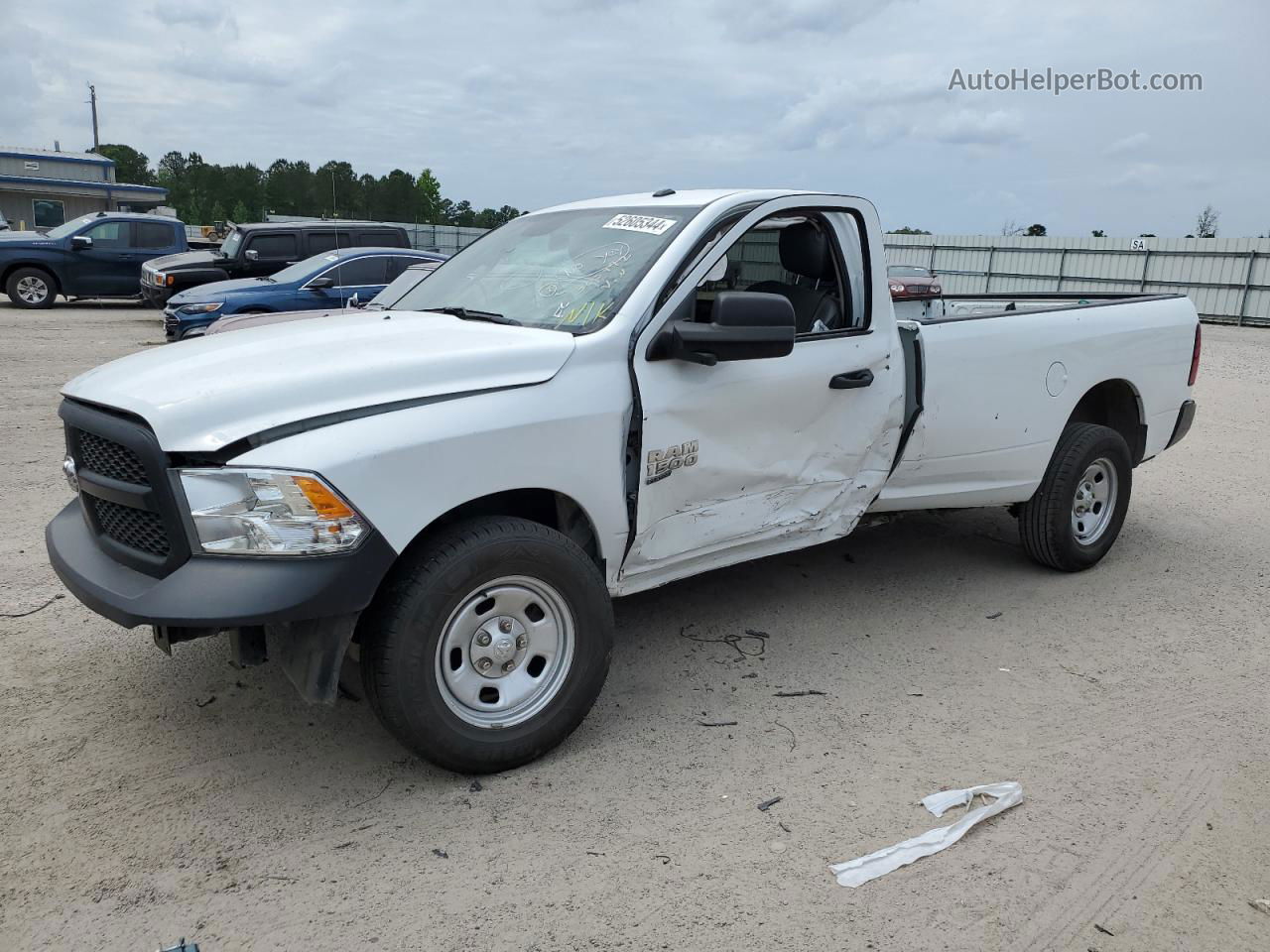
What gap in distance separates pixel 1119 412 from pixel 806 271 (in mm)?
2488

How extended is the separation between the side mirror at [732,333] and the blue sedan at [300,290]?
9.29m

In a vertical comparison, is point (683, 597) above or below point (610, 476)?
below

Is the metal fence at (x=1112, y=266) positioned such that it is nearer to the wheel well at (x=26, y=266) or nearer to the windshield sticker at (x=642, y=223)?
the wheel well at (x=26, y=266)

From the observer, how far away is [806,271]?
4.46 meters

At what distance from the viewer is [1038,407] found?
510 cm

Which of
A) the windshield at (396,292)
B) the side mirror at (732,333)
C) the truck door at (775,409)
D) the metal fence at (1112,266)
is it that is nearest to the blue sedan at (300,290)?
the windshield at (396,292)

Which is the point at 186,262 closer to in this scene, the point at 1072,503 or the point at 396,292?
the point at 396,292

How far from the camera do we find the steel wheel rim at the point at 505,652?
3178 millimetres

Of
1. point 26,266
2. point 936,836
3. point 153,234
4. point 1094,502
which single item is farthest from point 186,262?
point 936,836

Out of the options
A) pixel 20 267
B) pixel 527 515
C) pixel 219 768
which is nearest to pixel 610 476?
pixel 527 515

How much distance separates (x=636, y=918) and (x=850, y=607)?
2.58m

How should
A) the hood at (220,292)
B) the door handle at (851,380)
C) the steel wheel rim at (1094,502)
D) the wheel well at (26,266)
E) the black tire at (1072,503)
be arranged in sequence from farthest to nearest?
the wheel well at (26,266)
the hood at (220,292)
the steel wheel rim at (1094,502)
the black tire at (1072,503)
the door handle at (851,380)

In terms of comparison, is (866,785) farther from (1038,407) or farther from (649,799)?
(1038,407)

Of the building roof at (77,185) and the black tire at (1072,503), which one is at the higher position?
the building roof at (77,185)
